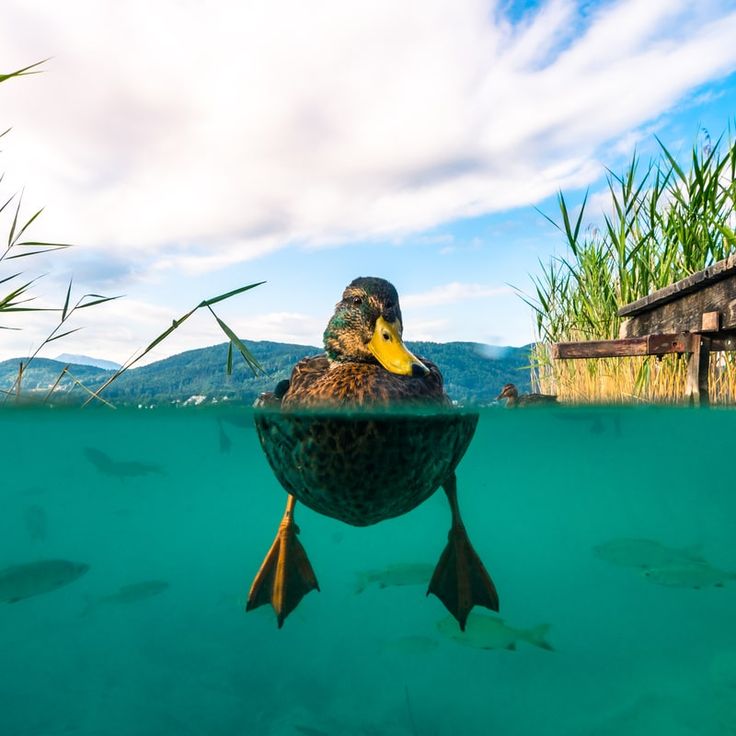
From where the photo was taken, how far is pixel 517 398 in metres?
6.34

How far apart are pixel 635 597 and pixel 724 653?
0.81 m

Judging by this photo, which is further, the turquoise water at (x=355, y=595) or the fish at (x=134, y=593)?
the fish at (x=134, y=593)

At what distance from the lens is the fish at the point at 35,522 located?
6500 mm

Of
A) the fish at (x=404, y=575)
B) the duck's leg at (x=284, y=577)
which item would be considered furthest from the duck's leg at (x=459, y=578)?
the duck's leg at (x=284, y=577)

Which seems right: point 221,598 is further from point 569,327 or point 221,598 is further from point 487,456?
point 569,327

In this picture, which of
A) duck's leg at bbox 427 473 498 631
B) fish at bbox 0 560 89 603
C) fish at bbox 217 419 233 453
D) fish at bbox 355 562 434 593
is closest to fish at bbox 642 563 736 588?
duck's leg at bbox 427 473 498 631

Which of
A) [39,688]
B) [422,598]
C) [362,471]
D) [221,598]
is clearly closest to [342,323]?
[362,471]

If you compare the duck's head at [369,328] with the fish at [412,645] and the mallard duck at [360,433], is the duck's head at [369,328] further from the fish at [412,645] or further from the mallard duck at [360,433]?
the fish at [412,645]

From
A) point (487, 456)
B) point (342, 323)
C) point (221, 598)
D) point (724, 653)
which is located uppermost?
point (342, 323)

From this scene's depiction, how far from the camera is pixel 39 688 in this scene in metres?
4.58

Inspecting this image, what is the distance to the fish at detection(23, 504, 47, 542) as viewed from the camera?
650 centimetres

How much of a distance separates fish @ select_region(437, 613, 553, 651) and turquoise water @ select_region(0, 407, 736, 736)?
0.20 m

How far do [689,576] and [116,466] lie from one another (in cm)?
582

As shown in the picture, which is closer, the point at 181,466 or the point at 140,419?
the point at 140,419
